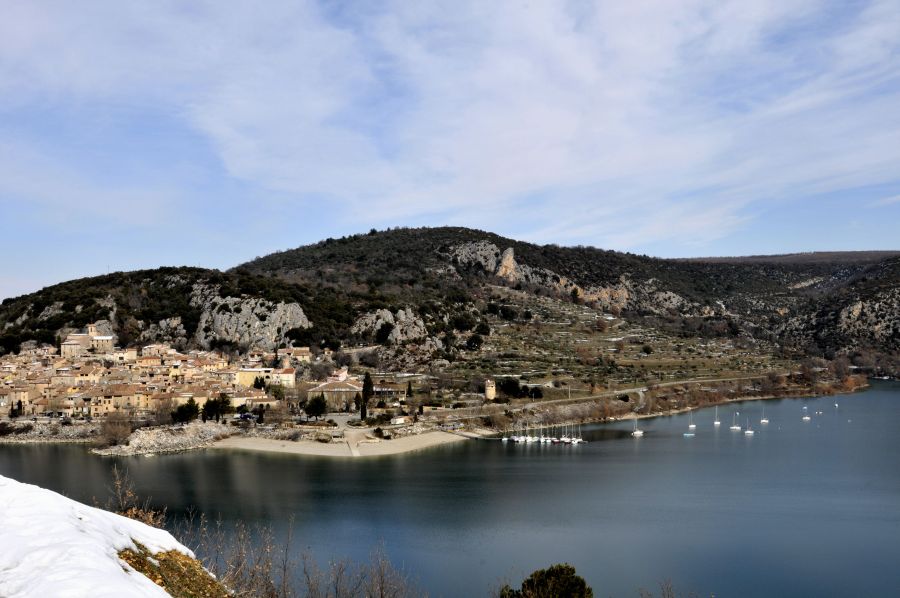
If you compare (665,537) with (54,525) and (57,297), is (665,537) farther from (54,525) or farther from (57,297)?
(57,297)

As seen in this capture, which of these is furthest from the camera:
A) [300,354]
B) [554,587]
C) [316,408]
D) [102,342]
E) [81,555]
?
[102,342]

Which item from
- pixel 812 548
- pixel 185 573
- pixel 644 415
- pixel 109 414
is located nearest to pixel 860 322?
pixel 644 415

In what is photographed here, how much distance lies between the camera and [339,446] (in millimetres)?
35938

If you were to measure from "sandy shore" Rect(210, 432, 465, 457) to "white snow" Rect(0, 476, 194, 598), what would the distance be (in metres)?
29.1

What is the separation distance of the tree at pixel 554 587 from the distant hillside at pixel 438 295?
144 ft

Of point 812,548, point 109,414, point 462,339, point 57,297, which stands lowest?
point 812,548

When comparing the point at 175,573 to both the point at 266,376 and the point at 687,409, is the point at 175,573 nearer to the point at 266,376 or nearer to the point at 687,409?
the point at 266,376

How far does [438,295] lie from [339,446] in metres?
36.6

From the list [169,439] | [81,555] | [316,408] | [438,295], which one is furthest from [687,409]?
[81,555]

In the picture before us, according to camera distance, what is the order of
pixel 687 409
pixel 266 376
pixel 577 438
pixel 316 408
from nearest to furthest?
1. pixel 577 438
2. pixel 316 408
3. pixel 266 376
4. pixel 687 409

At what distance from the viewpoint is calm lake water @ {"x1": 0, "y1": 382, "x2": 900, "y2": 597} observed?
18.4 m

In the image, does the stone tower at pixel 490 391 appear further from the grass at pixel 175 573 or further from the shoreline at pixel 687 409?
the grass at pixel 175 573

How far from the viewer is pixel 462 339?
197ft

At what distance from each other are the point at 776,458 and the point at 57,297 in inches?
2260
